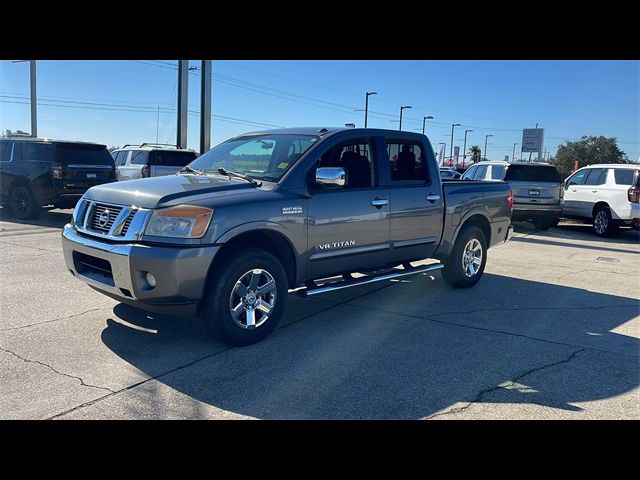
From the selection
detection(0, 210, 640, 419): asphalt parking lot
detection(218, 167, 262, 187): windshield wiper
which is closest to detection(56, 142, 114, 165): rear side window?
detection(0, 210, 640, 419): asphalt parking lot

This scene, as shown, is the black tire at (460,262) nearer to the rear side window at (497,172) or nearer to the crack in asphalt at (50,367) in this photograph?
the crack in asphalt at (50,367)

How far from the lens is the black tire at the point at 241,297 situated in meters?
4.33

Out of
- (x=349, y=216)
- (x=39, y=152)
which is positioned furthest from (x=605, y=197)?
(x=39, y=152)

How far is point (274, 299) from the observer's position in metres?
4.76

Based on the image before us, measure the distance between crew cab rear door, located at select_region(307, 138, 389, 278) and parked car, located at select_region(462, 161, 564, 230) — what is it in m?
9.44

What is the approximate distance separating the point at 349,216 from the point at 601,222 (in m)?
11.3

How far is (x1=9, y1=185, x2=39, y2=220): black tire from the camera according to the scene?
12469 millimetres

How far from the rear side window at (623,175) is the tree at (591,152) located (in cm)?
5146

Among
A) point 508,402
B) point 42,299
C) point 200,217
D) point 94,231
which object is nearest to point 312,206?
point 200,217

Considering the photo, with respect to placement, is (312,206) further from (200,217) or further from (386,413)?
(386,413)

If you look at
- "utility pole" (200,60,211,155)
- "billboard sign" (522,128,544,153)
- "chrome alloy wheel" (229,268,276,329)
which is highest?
"billboard sign" (522,128,544,153)

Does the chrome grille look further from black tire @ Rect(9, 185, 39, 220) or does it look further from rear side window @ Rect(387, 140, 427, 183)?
black tire @ Rect(9, 185, 39, 220)

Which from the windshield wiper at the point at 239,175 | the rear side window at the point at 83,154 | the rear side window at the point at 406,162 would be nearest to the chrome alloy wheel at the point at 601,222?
the rear side window at the point at 406,162

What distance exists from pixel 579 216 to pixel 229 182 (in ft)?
42.1
